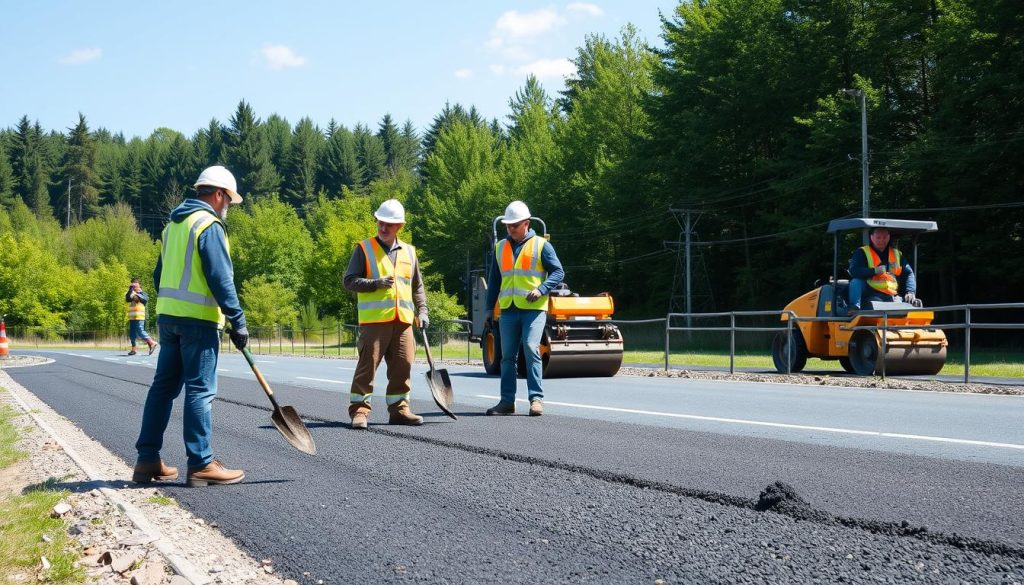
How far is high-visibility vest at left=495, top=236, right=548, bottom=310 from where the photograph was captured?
30.0ft

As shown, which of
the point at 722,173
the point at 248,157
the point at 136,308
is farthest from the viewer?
the point at 248,157

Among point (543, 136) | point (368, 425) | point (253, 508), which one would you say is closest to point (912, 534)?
point (253, 508)

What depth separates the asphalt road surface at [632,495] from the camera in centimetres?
373

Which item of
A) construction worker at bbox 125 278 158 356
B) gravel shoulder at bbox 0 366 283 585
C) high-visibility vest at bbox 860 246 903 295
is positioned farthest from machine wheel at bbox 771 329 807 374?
construction worker at bbox 125 278 158 356

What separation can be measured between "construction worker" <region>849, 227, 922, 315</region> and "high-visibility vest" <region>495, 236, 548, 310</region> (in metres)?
7.19

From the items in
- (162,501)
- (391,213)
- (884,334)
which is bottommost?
(162,501)

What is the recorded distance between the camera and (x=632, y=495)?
4.99 m

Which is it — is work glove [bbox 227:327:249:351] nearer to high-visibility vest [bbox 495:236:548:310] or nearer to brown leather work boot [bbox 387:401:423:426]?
brown leather work boot [bbox 387:401:423:426]

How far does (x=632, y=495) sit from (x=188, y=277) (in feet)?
9.53

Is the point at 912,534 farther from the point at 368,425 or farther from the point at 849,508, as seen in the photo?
the point at 368,425

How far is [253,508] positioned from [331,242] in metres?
61.8

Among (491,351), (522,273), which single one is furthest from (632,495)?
(491,351)

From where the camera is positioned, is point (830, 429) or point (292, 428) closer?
point (292, 428)

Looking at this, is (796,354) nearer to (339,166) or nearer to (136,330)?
(136,330)
